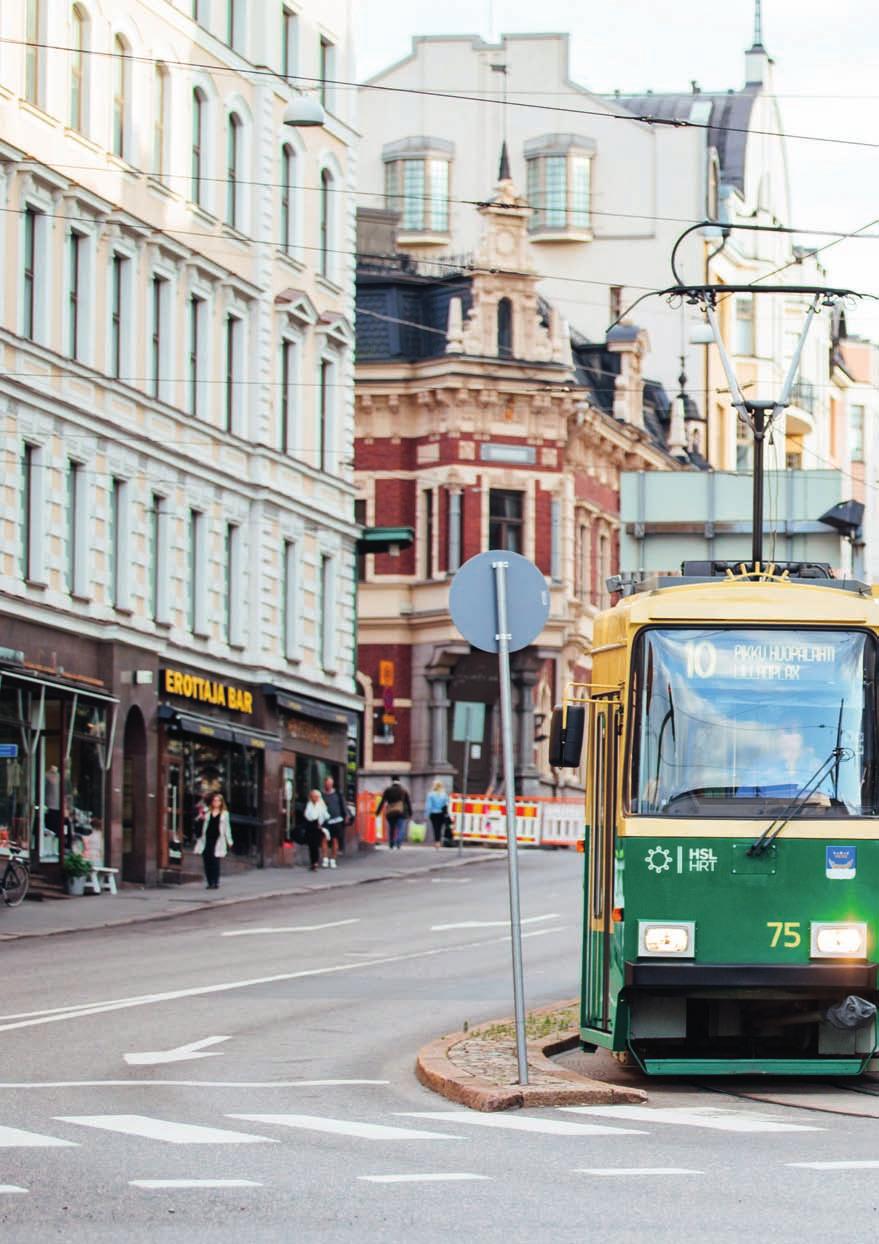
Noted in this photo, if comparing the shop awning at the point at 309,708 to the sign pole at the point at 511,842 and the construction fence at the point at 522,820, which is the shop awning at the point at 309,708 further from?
the sign pole at the point at 511,842

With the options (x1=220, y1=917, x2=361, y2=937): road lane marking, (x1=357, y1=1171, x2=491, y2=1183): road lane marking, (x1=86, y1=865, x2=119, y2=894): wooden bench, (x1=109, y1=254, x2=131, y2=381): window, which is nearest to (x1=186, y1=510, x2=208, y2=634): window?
(x1=109, y1=254, x2=131, y2=381): window

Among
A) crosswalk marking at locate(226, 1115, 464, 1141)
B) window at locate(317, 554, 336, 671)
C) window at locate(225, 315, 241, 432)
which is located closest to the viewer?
crosswalk marking at locate(226, 1115, 464, 1141)

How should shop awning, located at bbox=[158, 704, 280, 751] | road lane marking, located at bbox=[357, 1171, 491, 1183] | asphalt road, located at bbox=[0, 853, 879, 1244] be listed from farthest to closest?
shop awning, located at bbox=[158, 704, 280, 751] → road lane marking, located at bbox=[357, 1171, 491, 1183] → asphalt road, located at bbox=[0, 853, 879, 1244]

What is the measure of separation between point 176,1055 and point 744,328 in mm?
71471

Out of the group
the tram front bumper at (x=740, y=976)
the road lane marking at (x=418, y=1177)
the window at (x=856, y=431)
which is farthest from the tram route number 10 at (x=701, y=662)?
the window at (x=856, y=431)

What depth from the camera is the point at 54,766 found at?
40469mm

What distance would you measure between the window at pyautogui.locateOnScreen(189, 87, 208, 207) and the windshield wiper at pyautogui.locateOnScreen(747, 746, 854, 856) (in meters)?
32.7

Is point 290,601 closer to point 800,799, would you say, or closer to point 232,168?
point 232,168

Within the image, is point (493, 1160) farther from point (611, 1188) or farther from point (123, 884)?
Result: point (123, 884)

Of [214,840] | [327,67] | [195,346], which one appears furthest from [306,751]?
[327,67]

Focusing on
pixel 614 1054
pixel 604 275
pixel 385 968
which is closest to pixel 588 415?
pixel 604 275

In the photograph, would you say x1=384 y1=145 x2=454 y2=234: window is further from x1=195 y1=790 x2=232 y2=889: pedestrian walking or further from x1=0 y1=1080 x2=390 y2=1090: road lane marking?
x1=0 y1=1080 x2=390 y2=1090: road lane marking

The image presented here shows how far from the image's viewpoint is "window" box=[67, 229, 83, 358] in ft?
139

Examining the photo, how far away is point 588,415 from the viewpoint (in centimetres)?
6969
